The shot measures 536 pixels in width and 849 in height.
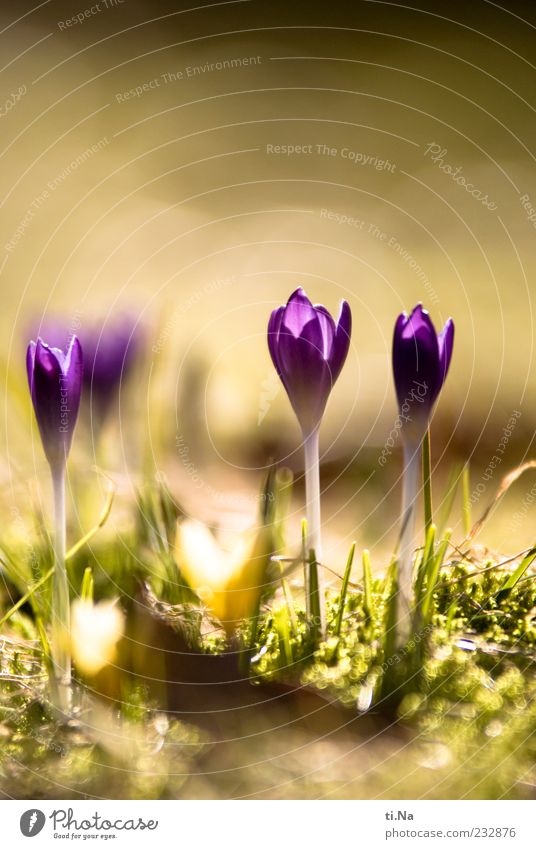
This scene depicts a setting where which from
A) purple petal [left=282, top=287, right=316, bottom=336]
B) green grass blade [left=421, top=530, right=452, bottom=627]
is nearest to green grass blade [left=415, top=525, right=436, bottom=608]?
green grass blade [left=421, top=530, right=452, bottom=627]

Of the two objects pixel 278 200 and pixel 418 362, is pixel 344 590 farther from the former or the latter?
pixel 278 200

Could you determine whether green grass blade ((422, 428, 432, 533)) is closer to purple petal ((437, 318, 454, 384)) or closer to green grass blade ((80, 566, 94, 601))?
purple petal ((437, 318, 454, 384))

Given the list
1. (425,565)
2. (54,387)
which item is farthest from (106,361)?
(425,565)

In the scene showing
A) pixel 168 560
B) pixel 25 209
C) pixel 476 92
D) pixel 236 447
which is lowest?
pixel 168 560

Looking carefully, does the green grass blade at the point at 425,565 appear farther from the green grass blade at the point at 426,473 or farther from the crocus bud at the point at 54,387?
the crocus bud at the point at 54,387

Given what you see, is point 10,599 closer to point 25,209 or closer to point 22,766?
point 22,766

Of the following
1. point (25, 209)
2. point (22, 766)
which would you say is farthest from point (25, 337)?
point (22, 766)
